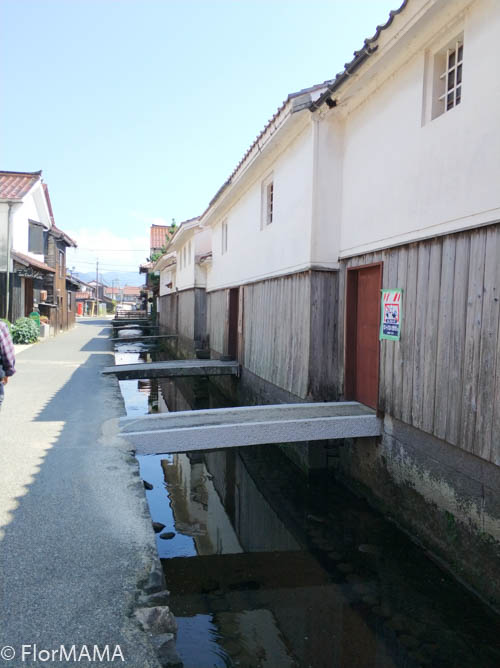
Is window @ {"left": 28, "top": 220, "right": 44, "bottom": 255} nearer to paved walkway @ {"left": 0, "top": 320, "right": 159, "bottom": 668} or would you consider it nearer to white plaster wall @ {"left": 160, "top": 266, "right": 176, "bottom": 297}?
white plaster wall @ {"left": 160, "top": 266, "right": 176, "bottom": 297}

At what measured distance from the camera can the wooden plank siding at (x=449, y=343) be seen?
4215 millimetres

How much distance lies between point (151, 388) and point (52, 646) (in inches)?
541

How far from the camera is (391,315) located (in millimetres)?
5902

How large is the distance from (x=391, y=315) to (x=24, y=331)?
16275 mm

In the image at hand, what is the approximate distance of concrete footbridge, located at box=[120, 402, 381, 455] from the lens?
5.74m

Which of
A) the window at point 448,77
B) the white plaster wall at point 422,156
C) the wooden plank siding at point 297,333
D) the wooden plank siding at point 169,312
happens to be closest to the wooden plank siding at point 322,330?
the wooden plank siding at point 297,333

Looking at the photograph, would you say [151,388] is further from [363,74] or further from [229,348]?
[363,74]

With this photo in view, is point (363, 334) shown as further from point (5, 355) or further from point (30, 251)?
point (30, 251)

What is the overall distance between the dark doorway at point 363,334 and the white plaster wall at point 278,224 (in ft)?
3.03

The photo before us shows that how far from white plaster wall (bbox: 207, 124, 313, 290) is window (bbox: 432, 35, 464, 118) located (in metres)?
2.35

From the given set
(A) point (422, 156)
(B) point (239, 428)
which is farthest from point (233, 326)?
(A) point (422, 156)

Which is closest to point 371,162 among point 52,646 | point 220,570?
point 220,570

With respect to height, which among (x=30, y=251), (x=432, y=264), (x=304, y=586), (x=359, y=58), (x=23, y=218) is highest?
(x=23, y=218)

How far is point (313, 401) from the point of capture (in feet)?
24.2
